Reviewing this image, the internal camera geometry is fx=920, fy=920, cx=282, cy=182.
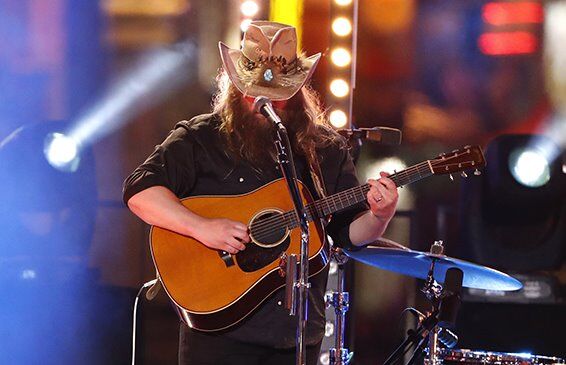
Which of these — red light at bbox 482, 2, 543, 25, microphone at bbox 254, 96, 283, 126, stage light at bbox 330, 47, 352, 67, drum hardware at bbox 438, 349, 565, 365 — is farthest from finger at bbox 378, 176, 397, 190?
red light at bbox 482, 2, 543, 25

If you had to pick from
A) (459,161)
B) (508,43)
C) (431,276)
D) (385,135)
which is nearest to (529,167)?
(508,43)

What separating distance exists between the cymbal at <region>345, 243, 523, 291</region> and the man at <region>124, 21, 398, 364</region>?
0.44ft

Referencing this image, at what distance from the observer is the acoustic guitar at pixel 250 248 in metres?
3.39

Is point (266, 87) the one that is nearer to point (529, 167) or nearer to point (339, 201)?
point (339, 201)

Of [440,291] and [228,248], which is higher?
[228,248]

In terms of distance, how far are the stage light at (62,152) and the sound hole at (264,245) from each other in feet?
7.32

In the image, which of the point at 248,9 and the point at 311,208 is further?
the point at 248,9

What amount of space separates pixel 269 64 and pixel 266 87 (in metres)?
0.11

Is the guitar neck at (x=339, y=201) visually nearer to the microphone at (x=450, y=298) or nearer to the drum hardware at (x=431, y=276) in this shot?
the drum hardware at (x=431, y=276)

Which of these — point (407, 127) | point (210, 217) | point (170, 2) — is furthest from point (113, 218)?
point (210, 217)

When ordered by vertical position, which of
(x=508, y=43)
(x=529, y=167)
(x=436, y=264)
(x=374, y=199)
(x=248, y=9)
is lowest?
(x=436, y=264)

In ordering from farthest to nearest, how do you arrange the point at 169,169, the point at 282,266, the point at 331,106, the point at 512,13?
1. the point at 512,13
2. the point at 331,106
3. the point at 169,169
4. the point at 282,266

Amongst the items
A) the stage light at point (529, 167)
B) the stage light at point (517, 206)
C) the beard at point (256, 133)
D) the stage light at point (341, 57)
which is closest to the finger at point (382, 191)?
the beard at point (256, 133)

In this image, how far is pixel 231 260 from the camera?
11.4 feet
